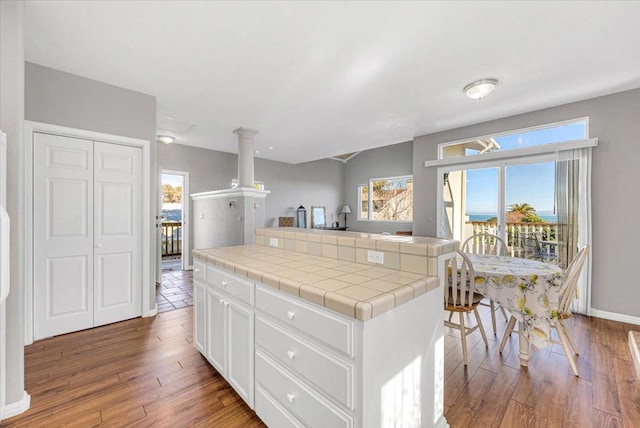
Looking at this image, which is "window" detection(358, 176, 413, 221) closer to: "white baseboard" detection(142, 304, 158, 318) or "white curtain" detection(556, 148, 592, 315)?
"white curtain" detection(556, 148, 592, 315)

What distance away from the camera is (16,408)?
5.34 feet

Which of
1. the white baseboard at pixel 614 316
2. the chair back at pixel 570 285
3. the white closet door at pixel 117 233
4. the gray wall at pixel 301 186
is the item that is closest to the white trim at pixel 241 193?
the white closet door at pixel 117 233

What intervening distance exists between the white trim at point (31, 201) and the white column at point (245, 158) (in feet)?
4.72

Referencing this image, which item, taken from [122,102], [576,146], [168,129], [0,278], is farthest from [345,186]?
[0,278]

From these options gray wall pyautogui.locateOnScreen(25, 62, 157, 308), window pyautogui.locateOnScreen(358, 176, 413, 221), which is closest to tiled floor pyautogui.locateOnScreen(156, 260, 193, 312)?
gray wall pyautogui.locateOnScreen(25, 62, 157, 308)

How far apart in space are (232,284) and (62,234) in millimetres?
2195

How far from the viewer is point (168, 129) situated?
4.58 meters

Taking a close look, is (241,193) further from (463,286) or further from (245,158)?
(463,286)

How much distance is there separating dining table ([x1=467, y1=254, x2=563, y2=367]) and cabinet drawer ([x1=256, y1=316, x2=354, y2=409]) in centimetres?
169

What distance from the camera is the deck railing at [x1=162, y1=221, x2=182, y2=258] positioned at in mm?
6867

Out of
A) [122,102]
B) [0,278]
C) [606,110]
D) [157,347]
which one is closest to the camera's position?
[0,278]

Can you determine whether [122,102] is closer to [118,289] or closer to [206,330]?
[118,289]

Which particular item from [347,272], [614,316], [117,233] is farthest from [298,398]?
[614,316]

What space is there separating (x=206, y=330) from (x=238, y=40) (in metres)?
2.29
